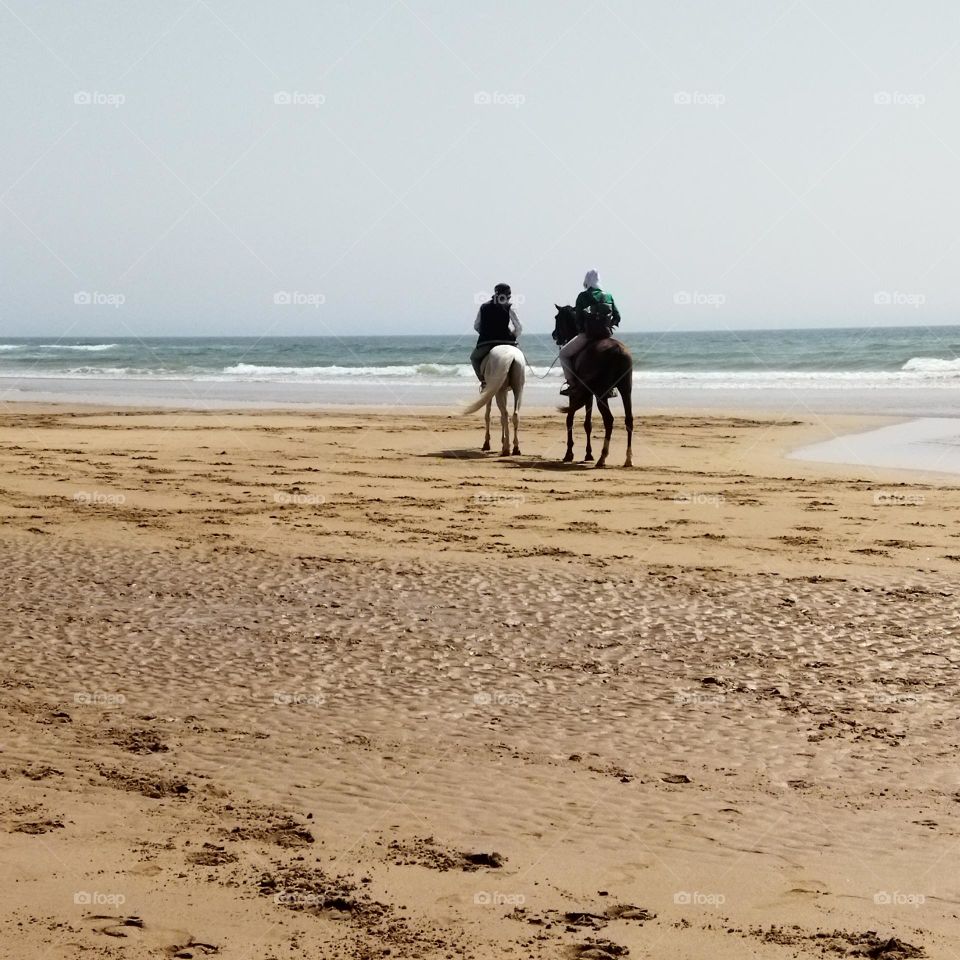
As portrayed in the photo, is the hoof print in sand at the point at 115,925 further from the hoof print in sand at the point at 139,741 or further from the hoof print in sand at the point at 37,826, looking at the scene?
the hoof print in sand at the point at 139,741

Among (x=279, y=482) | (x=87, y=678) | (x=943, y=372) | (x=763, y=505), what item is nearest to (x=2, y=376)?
(x=943, y=372)

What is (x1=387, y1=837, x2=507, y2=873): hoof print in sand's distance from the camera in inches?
149

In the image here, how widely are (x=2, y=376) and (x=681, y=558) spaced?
38.8 metres

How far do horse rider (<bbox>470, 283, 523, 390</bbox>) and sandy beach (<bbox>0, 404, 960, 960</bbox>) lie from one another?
4.54m

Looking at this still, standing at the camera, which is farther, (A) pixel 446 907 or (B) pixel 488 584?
(B) pixel 488 584

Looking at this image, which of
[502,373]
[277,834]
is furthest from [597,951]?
[502,373]

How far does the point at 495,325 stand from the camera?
48.6ft

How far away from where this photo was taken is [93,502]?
10.9m

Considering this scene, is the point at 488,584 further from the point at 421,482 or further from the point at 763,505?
the point at 421,482

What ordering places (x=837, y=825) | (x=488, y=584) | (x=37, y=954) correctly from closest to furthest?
(x=37, y=954) < (x=837, y=825) < (x=488, y=584)

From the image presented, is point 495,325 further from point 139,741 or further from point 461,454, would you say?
point 139,741

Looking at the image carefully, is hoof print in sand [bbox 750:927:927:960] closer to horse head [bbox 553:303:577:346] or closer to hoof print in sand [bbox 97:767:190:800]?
hoof print in sand [bbox 97:767:190:800]

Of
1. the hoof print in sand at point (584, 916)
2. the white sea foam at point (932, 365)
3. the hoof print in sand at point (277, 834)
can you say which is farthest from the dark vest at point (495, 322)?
the white sea foam at point (932, 365)

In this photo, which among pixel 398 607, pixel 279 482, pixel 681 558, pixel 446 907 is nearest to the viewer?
pixel 446 907
